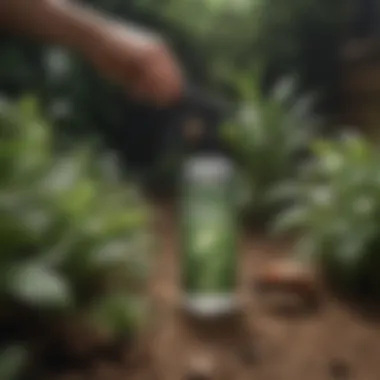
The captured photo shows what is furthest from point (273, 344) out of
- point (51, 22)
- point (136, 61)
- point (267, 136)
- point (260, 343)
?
point (267, 136)

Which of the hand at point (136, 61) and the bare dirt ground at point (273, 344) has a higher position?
the hand at point (136, 61)

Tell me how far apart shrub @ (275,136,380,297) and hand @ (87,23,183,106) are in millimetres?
433

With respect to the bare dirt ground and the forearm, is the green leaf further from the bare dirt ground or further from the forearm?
the forearm

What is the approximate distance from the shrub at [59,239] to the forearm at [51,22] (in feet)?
0.60

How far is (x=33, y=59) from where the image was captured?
2.10 meters

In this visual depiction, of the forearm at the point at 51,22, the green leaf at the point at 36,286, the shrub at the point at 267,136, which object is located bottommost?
the green leaf at the point at 36,286

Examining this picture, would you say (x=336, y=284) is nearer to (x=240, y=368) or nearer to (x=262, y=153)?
(x=240, y=368)

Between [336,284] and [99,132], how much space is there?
90 cm

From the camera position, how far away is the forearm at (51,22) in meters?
1.21

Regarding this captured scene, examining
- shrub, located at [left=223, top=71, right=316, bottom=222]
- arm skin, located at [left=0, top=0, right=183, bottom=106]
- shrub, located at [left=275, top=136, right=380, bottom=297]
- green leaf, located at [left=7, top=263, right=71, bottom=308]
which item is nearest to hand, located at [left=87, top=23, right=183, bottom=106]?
arm skin, located at [left=0, top=0, right=183, bottom=106]

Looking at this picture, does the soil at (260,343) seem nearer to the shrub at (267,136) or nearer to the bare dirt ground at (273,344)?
the bare dirt ground at (273,344)

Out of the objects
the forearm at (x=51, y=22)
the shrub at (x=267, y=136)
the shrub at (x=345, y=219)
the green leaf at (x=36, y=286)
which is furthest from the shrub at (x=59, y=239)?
the shrub at (x=267, y=136)

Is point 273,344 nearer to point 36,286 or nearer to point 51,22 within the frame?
point 36,286

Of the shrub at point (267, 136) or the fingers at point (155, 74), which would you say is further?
the shrub at point (267, 136)
